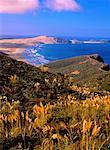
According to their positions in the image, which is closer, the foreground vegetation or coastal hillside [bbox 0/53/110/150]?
the foreground vegetation

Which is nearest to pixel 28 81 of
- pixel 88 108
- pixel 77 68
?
pixel 88 108

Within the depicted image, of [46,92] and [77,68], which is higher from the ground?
[46,92]

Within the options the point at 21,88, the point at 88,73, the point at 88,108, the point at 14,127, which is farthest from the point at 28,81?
the point at 88,73

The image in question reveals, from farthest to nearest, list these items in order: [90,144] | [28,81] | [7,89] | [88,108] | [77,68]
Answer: [77,68], [28,81], [7,89], [88,108], [90,144]

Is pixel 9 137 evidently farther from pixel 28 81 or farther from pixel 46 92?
pixel 28 81

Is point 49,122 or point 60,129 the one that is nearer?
point 60,129

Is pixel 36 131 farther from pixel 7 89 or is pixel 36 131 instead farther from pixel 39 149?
pixel 7 89

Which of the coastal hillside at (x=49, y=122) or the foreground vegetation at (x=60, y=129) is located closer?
the foreground vegetation at (x=60, y=129)

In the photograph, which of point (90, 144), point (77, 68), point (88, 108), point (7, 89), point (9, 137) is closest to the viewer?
point (90, 144)

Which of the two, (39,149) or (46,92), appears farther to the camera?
(46,92)
